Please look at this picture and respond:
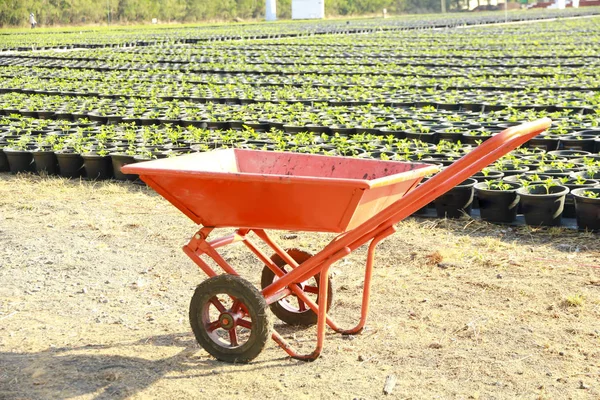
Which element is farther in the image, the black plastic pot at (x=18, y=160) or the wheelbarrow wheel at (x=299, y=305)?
the black plastic pot at (x=18, y=160)

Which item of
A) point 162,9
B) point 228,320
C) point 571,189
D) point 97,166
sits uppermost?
point 162,9

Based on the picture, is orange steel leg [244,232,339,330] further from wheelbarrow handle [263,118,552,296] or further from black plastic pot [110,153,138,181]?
black plastic pot [110,153,138,181]

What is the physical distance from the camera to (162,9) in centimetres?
6188

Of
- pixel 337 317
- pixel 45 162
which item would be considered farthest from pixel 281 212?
pixel 45 162

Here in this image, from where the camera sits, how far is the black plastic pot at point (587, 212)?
6262 millimetres

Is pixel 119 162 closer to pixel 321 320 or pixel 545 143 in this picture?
pixel 545 143

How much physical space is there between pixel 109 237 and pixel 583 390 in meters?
3.81

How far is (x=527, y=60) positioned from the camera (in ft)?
69.4

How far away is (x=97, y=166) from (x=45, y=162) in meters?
0.72

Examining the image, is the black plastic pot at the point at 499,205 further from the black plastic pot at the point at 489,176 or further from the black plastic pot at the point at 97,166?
the black plastic pot at the point at 97,166

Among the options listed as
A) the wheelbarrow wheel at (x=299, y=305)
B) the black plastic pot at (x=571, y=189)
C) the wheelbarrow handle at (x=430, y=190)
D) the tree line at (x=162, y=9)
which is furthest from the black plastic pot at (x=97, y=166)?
the tree line at (x=162, y=9)

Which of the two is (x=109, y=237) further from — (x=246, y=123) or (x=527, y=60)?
(x=527, y=60)

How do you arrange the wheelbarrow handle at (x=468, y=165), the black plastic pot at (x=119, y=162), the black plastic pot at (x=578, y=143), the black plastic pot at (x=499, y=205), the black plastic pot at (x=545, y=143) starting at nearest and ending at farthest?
the wheelbarrow handle at (x=468, y=165), the black plastic pot at (x=499, y=205), the black plastic pot at (x=119, y=162), the black plastic pot at (x=578, y=143), the black plastic pot at (x=545, y=143)

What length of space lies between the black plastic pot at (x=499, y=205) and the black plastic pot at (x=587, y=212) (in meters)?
0.50
